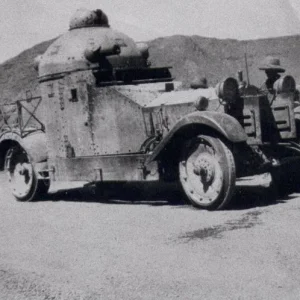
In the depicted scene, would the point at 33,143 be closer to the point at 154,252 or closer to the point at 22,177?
the point at 22,177

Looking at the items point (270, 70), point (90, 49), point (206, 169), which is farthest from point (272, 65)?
point (90, 49)

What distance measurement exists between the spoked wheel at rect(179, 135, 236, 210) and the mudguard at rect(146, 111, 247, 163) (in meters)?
0.24

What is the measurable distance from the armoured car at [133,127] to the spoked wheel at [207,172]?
1cm

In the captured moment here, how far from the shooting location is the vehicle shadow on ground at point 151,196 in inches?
397

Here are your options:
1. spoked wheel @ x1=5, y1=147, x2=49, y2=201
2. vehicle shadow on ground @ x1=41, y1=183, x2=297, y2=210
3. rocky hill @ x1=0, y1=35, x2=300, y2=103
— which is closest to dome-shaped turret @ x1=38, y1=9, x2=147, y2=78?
spoked wheel @ x1=5, y1=147, x2=49, y2=201

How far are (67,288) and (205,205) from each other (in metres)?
4.01

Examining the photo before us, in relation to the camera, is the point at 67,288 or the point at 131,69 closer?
the point at 67,288

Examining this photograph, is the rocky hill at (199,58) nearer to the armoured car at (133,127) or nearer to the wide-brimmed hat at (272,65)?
the armoured car at (133,127)

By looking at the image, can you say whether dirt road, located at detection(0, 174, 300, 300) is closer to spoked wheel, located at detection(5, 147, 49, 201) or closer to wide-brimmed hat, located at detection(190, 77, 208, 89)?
spoked wheel, located at detection(5, 147, 49, 201)

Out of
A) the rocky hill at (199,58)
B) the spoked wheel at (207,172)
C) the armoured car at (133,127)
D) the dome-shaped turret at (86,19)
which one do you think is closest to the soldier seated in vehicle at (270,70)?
the armoured car at (133,127)

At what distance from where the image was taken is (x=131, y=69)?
11578mm

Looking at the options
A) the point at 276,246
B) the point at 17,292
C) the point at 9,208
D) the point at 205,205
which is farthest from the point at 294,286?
the point at 9,208

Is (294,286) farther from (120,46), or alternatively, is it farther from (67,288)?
(120,46)

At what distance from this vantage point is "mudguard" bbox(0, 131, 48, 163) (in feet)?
39.7
